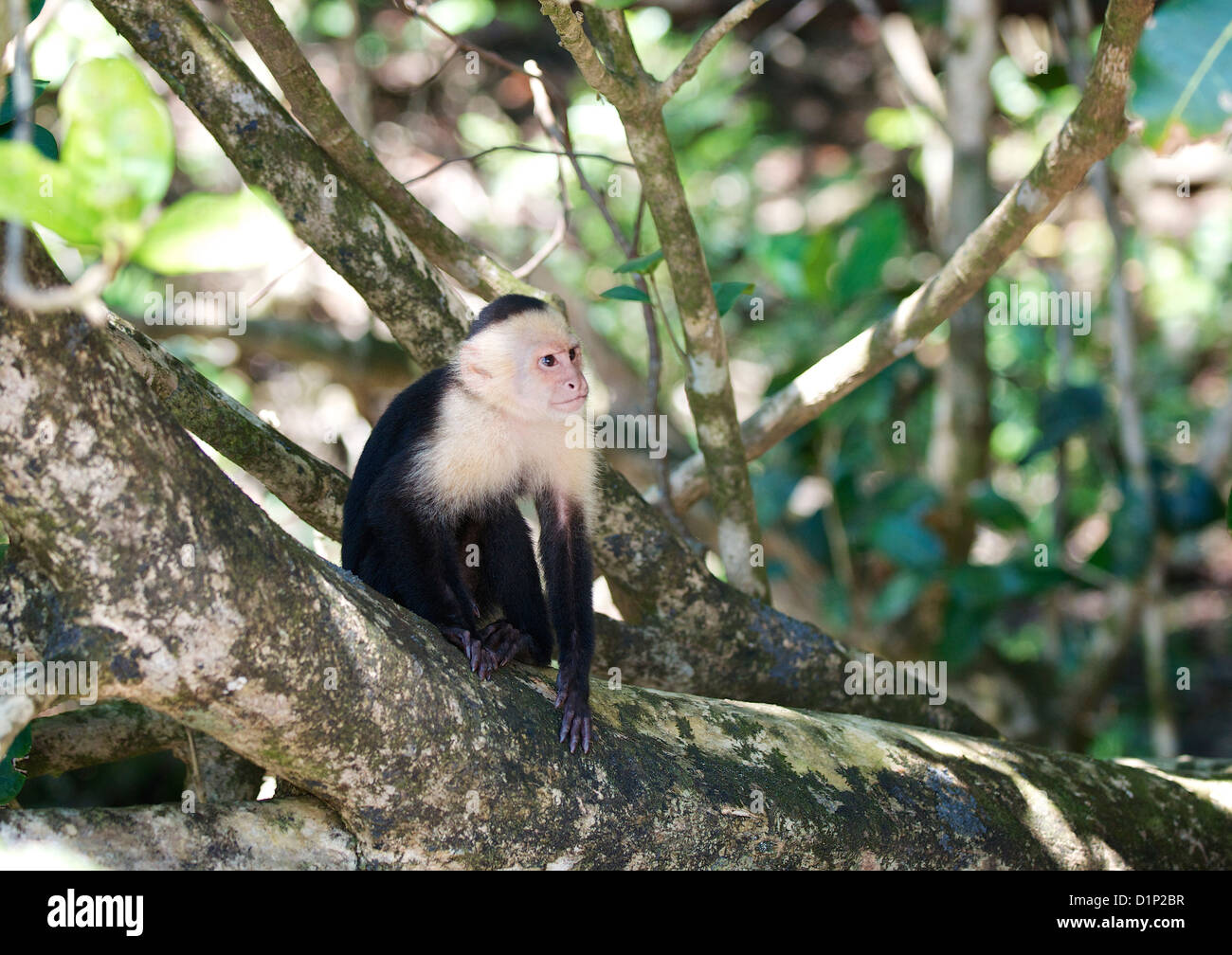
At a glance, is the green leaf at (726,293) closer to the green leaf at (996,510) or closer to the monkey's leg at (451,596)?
the monkey's leg at (451,596)

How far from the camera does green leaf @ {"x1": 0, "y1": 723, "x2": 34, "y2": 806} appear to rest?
2.08m

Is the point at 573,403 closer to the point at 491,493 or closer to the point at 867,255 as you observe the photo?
the point at 491,493

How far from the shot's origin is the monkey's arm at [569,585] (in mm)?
2482

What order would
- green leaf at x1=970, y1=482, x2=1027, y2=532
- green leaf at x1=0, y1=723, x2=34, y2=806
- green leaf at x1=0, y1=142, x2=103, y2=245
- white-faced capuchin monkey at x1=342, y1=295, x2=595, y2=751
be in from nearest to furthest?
green leaf at x1=0, y1=142, x2=103, y2=245, green leaf at x1=0, y1=723, x2=34, y2=806, white-faced capuchin monkey at x1=342, y1=295, x2=595, y2=751, green leaf at x1=970, y1=482, x2=1027, y2=532

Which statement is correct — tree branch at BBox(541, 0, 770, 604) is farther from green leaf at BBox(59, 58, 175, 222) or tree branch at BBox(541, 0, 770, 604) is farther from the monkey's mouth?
green leaf at BBox(59, 58, 175, 222)

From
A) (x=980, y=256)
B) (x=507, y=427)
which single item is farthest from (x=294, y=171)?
(x=980, y=256)

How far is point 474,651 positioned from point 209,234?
139 cm

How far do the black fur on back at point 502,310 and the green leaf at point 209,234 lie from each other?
5.71ft

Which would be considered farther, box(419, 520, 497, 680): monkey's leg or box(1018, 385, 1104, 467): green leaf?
box(1018, 385, 1104, 467): green leaf

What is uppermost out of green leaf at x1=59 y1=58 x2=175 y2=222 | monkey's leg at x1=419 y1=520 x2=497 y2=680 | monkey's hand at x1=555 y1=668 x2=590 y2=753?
green leaf at x1=59 y1=58 x2=175 y2=222

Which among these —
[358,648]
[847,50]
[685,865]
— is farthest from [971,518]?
[847,50]

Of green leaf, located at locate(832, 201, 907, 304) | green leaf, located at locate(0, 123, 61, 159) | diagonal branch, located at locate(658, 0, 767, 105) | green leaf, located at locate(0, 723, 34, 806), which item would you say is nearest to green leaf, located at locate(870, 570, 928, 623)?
green leaf, located at locate(832, 201, 907, 304)

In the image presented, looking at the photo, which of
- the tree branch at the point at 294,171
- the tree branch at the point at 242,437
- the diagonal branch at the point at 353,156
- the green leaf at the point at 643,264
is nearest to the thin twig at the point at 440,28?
the diagonal branch at the point at 353,156

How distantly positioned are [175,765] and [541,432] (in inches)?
149
